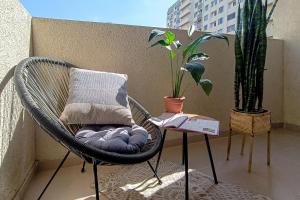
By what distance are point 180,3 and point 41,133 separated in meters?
3.77

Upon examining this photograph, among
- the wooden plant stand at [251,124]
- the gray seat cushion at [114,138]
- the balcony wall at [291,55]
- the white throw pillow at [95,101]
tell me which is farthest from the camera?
the balcony wall at [291,55]

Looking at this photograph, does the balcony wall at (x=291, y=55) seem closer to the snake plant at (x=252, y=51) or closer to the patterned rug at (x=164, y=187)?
the snake plant at (x=252, y=51)

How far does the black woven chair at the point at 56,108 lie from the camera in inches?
39.8

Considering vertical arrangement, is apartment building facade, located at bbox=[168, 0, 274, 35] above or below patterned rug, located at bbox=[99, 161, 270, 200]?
above

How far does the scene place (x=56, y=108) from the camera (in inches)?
63.1

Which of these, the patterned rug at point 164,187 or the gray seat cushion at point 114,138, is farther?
the patterned rug at point 164,187

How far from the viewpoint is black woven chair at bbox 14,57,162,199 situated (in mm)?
1012

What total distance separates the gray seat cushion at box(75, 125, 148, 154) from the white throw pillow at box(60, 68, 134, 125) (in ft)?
0.21

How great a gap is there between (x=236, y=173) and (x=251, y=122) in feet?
1.36

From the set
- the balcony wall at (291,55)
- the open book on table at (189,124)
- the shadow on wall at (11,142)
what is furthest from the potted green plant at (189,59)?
the balcony wall at (291,55)

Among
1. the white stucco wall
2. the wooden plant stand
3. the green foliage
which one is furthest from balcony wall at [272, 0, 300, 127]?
Answer: the white stucco wall

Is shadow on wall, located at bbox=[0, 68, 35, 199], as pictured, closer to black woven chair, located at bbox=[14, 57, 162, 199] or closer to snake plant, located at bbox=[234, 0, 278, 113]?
black woven chair, located at bbox=[14, 57, 162, 199]

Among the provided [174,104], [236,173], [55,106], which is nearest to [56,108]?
[55,106]

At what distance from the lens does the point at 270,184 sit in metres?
1.66
